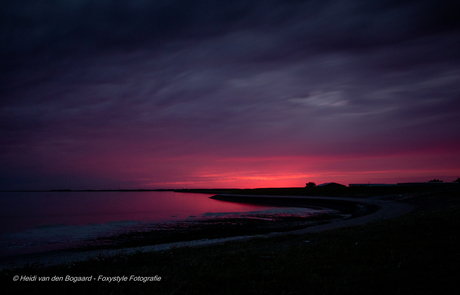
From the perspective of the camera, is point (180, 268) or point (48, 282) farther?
point (180, 268)

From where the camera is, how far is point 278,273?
7031mm

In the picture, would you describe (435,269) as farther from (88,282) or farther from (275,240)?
(88,282)

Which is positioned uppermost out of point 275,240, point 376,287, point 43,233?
point 376,287

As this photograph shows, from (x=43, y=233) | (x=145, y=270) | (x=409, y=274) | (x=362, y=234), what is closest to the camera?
(x=409, y=274)

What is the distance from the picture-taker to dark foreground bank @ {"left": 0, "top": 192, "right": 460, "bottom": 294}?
605cm

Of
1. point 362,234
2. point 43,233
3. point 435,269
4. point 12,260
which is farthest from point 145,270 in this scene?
point 43,233

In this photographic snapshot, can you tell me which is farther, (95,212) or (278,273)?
(95,212)

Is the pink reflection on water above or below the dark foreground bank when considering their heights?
below

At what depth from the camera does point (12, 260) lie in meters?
15.2

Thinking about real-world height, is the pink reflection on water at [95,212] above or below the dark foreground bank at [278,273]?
below

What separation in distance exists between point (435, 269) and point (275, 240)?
7386mm

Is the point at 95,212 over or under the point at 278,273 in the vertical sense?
under

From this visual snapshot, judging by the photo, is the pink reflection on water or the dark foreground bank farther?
the pink reflection on water

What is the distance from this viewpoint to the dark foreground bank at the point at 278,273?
6.05 m
